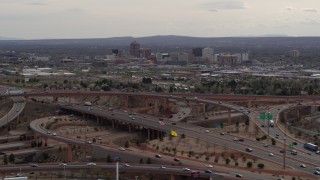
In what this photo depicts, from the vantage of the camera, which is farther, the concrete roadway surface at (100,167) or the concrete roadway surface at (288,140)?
the concrete roadway surface at (288,140)

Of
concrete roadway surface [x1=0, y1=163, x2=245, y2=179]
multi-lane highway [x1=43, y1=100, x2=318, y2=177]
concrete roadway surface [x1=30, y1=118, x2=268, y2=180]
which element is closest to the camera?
concrete roadway surface [x1=30, y1=118, x2=268, y2=180]

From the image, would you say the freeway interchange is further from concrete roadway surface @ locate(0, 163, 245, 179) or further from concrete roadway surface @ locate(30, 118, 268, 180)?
concrete roadway surface @ locate(0, 163, 245, 179)

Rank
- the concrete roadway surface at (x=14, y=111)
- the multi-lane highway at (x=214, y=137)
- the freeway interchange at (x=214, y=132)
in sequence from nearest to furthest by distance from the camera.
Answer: the multi-lane highway at (x=214, y=137), the freeway interchange at (x=214, y=132), the concrete roadway surface at (x=14, y=111)

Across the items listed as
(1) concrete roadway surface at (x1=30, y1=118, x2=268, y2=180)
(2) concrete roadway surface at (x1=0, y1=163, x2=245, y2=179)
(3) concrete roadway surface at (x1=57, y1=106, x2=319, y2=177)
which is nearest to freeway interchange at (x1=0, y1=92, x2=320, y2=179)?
(3) concrete roadway surface at (x1=57, y1=106, x2=319, y2=177)

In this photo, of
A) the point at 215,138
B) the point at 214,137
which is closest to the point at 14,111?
the point at 214,137

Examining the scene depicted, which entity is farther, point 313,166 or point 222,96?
point 222,96

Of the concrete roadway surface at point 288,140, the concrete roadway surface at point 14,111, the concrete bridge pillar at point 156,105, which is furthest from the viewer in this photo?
the concrete bridge pillar at point 156,105

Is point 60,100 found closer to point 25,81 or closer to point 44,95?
point 44,95

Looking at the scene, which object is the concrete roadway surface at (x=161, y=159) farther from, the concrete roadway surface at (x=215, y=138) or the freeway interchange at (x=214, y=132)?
the concrete roadway surface at (x=215, y=138)

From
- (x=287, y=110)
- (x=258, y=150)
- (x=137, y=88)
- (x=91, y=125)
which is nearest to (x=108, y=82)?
(x=137, y=88)

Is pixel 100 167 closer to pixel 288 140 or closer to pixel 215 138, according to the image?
pixel 215 138

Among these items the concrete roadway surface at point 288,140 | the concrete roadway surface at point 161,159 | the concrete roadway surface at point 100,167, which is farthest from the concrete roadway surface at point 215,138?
the concrete roadway surface at point 100,167
